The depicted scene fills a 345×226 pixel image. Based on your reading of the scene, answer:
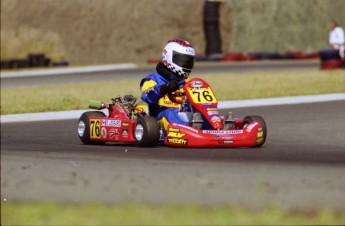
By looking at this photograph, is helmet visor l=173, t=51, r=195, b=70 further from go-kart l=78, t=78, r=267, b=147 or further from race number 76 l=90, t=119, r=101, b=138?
race number 76 l=90, t=119, r=101, b=138

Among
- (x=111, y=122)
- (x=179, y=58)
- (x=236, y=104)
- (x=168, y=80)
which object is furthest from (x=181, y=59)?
(x=236, y=104)

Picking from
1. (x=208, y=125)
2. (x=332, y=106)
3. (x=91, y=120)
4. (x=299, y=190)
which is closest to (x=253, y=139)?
(x=208, y=125)

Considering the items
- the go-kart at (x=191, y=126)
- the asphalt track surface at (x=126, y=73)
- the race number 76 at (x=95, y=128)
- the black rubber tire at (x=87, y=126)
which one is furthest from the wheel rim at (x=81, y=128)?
the asphalt track surface at (x=126, y=73)

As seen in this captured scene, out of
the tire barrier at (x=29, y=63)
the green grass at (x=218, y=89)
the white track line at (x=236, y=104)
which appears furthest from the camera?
the tire barrier at (x=29, y=63)

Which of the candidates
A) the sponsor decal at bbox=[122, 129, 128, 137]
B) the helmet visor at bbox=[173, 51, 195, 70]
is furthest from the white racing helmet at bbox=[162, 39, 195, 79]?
the sponsor decal at bbox=[122, 129, 128, 137]

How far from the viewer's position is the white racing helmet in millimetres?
10008

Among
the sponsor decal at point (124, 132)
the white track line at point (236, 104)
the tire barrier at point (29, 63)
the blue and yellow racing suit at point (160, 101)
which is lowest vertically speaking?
the tire barrier at point (29, 63)

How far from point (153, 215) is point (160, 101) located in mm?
5661

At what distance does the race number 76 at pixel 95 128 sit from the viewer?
1042 cm

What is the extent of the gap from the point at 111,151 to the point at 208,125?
3.43ft

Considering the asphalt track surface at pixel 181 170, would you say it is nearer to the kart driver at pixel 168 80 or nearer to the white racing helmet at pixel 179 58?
the kart driver at pixel 168 80

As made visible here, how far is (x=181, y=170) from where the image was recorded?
25.2ft

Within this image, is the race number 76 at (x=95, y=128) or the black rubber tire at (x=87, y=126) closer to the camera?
the race number 76 at (x=95, y=128)

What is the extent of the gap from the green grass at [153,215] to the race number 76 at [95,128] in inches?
222
